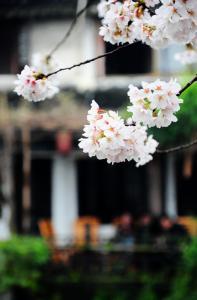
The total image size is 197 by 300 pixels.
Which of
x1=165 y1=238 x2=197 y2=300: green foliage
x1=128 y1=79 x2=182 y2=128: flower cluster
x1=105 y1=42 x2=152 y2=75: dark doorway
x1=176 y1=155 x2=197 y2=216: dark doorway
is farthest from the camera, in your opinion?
x1=105 y1=42 x2=152 y2=75: dark doorway

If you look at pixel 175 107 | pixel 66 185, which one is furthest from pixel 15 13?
pixel 175 107

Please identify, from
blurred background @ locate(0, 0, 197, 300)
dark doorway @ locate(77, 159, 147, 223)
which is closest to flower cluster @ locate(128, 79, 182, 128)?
blurred background @ locate(0, 0, 197, 300)

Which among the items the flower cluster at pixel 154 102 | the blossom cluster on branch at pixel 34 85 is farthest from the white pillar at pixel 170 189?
the flower cluster at pixel 154 102

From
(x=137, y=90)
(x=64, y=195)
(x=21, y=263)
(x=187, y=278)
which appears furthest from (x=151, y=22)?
(x=64, y=195)

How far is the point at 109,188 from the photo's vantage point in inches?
719

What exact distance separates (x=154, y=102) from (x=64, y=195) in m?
14.0

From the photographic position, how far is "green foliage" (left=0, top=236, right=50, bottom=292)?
12.9 meters

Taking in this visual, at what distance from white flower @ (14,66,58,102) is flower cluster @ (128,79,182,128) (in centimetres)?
74

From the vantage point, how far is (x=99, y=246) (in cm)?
1412

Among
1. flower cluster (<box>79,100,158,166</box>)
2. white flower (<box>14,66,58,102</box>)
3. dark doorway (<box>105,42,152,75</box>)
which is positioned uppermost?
dark doorway (<box>105,42,152,75</box>)

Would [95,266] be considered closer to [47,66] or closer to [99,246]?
[99,246]

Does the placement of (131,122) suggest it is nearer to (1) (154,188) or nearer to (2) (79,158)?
(1) (154,188)

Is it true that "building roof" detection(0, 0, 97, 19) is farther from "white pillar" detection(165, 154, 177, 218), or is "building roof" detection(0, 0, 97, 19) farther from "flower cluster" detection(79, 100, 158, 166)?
"flower cluster" detection(79, 100, 158, 166)

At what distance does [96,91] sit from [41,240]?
16.6ft
